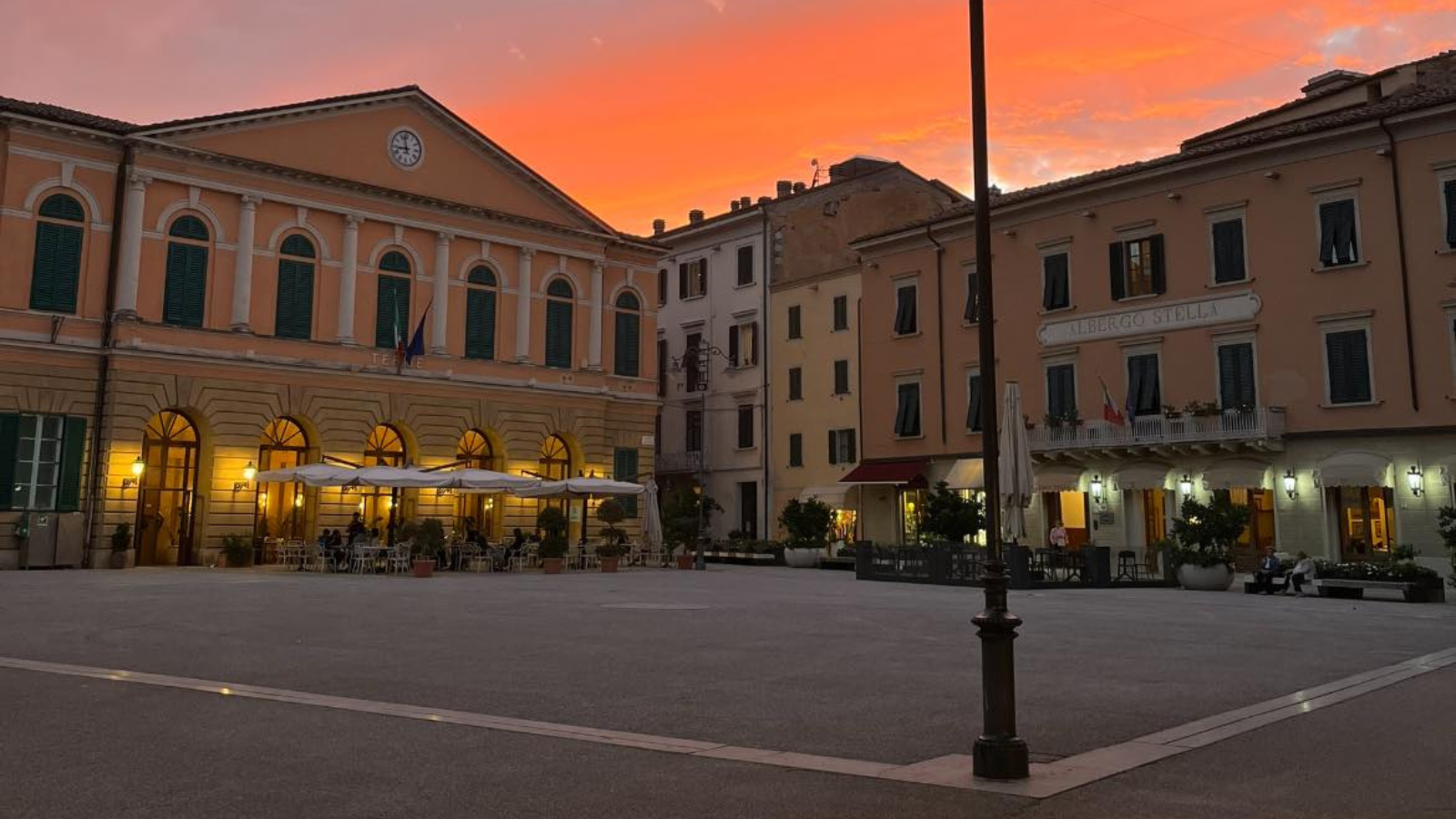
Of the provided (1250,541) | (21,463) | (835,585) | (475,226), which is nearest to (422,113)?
(475,226)

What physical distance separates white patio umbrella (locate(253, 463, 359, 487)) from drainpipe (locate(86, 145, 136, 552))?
4876 millimetres

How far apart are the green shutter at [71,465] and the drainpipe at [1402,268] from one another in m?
34.9

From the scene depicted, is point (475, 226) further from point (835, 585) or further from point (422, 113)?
point (835, 585)

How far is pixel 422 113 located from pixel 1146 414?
25664 mm

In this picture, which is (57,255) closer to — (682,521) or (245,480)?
(245,480)

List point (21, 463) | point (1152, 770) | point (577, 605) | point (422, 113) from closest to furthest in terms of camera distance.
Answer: point (1152, 770) → point (577, 605) → point (21, 463) → point (422, 113)

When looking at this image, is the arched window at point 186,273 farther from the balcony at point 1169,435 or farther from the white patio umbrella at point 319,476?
the balcony at point 1169,435

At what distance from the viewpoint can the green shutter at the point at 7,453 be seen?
2872 centimetres

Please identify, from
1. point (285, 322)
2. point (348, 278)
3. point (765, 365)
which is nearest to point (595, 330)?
point (765, 365)

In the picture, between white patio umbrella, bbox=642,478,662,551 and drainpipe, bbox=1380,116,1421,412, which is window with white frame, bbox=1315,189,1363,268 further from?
white patio umbrella, bbox=642,478,662,551

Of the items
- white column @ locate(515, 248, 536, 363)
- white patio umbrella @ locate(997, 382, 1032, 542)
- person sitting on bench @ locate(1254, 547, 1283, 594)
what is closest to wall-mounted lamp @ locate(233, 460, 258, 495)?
white column @ locate(515, 248, 536, 363)

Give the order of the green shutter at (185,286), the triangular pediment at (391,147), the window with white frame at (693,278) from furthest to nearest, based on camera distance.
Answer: the window with white frame at (693,278) → the triangular pediment at (391,147) → the green shutter at (185,286)

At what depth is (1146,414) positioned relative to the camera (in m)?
33.3

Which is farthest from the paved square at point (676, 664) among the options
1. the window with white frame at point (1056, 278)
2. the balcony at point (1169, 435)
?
the window with white frame at point (1056, 278)
